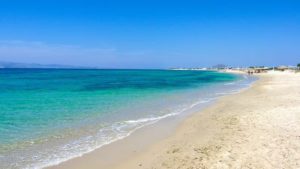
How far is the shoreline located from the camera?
372 inches

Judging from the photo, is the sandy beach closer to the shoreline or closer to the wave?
the shoreline

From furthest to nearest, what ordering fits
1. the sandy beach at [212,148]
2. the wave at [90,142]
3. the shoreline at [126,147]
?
the wave at [90,142]
the shoreline at [126,147]
the sandy beach at [212,148]

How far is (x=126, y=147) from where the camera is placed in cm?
1147

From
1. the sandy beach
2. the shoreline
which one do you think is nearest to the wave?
the shoreline

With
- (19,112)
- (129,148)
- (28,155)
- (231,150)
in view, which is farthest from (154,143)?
(19,112)

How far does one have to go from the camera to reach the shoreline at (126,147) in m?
9.45

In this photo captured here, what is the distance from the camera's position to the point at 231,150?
9.98m

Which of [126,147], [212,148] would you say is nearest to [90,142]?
[126,147]

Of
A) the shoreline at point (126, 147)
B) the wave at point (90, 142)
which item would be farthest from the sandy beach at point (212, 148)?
the wave at point (90, 142)

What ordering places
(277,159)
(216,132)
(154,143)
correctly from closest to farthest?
(277,159), (154,143), (216,132)

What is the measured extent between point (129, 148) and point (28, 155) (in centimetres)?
340

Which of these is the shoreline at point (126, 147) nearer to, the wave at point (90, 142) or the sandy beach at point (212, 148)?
the sandy beach at point (212, 148)

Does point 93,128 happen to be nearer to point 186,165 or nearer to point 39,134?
point 39,134

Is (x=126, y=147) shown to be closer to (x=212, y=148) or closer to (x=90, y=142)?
(x=90, y=142)
